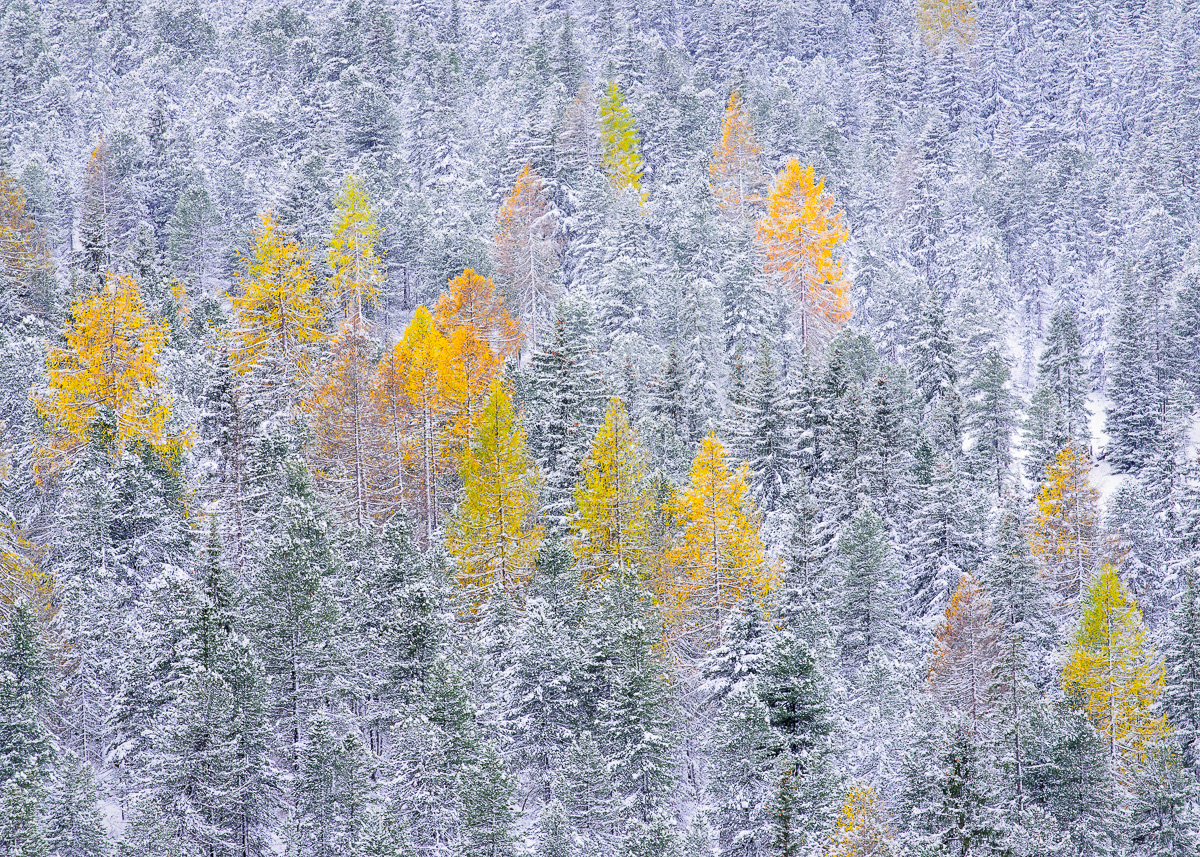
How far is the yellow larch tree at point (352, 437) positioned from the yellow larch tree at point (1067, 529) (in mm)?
28058

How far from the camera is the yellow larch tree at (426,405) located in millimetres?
50375

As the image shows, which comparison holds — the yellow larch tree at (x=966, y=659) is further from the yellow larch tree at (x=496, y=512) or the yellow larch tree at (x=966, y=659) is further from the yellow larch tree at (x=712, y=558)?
the yellow larch tree at (x=496, y=512)

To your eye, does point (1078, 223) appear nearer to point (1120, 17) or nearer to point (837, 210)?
point (837, 210)

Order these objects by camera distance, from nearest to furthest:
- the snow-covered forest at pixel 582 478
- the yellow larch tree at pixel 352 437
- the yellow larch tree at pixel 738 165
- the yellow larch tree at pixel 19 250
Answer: the snow-covered forest at pixel 582 478, the yellow larch tree at pixel 352 437, the yellow larch tree at pixel 19 250, the yellow larch tree at pixel 738 165

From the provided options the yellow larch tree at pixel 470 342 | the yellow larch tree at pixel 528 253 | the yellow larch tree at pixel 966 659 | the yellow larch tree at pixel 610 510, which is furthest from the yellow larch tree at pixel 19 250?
the yellow larch tree at pixel 966 659

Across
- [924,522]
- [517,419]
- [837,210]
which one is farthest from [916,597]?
[837,210]

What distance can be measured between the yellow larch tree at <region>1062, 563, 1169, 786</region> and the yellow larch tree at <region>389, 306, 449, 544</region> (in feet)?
85.0

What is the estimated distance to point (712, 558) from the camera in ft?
143

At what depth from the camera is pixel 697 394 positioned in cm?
5725

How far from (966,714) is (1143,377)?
1256 inches

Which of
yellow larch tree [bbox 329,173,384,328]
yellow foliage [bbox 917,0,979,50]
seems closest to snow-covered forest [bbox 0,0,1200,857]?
yellow larch tree [bbox 329,173,384,328]

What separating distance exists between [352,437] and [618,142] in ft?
123

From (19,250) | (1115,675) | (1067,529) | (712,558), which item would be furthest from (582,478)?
(19,250)

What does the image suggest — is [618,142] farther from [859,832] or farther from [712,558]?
[859,832]
